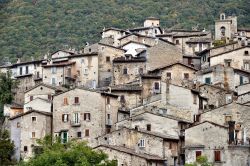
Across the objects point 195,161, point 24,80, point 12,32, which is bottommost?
point 195,161

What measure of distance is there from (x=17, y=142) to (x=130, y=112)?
410 inches

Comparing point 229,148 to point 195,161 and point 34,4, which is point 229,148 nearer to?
point 195,161

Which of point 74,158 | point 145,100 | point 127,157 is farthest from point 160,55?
point 74,158

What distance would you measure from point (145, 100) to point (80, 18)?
73.7m

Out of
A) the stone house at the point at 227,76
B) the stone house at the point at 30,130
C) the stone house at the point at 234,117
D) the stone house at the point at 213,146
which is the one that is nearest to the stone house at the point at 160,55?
the stone house at the point at 227,76

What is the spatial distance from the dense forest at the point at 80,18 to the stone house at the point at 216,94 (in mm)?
52611

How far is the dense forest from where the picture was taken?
154 meters

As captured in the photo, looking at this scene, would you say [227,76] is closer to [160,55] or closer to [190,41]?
[160,55]

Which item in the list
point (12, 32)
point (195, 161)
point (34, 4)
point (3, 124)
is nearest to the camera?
point (195, 161)

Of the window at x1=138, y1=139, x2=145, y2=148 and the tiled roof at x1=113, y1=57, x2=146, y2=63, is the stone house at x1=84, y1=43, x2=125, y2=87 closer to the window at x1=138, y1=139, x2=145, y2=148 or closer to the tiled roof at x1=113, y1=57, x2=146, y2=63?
the tiled roof at x1=113, y1=57, x2=146, y2=63

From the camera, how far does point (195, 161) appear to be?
78688mm

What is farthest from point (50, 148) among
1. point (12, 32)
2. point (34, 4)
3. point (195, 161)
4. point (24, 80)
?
point (34, 4)

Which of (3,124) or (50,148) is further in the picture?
(3,124)

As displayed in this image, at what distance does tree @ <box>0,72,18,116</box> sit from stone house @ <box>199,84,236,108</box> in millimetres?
20015
